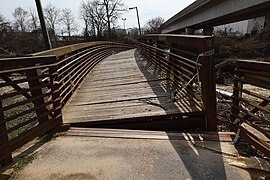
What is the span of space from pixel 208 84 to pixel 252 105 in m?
0.71

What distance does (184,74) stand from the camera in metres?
4.59

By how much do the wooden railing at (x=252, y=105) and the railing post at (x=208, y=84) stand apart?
0.27 metres

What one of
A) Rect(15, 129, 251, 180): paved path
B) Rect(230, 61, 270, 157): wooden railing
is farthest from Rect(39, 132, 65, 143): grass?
Rect(230, 61, 270, 157): wooden railing

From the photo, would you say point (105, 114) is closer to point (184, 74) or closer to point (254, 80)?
point (184, 74)

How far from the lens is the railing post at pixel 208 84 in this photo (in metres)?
3.38

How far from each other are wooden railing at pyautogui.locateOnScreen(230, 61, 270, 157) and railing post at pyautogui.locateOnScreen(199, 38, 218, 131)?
0.89ft

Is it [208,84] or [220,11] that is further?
[220,11]

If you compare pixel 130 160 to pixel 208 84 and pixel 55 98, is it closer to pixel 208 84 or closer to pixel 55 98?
pixel 208 84

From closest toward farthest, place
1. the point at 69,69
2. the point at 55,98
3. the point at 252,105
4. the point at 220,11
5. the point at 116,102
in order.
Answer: the point at 252,105 < the point at 55,98 < the point at 116,102 < the point at 69,69 < the point at 220,11

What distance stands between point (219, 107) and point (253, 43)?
21323 mm

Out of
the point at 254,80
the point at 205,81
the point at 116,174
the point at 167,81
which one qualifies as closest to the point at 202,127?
the point at 205,81

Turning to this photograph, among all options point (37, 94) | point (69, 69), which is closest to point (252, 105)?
point (37, 94)

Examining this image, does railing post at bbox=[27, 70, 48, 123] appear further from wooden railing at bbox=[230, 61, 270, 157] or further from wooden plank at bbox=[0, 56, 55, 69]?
wooden railing at bbox=[230, 61, 270, 157]

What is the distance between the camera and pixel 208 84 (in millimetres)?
3447
